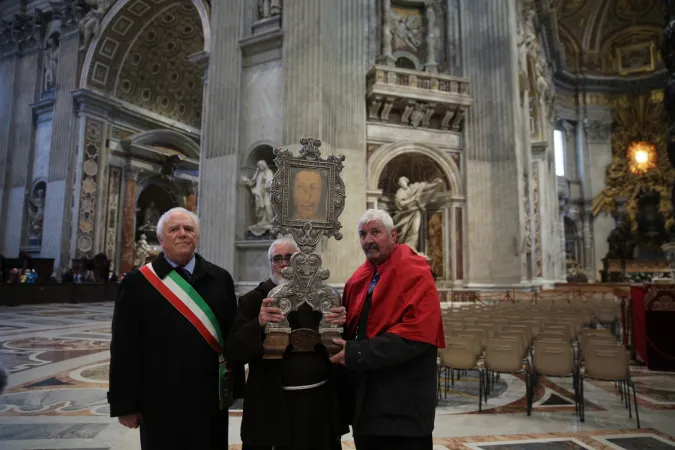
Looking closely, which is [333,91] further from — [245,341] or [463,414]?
[245,341]

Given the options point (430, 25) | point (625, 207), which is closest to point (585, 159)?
point (625, 207)

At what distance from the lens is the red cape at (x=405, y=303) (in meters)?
1.82

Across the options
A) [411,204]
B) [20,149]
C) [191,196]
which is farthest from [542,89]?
[20,149]

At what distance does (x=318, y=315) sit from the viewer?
200 cm

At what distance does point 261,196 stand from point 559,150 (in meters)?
25.7

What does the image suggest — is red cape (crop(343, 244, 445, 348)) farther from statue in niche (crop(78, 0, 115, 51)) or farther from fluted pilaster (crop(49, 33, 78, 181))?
statue in niche (crop(78, 0, 115, 51))

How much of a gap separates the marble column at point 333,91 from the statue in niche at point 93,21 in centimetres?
1064

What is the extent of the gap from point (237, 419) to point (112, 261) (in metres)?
18.0

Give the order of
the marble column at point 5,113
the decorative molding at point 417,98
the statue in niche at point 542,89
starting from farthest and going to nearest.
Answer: the statue in niche at point 542,89 → the marble column at point 5,113 → the decorative molding at point 417,98

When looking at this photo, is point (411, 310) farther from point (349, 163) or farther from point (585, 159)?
point (585, 159)

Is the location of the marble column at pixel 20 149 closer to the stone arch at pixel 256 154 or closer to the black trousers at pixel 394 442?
the stone arch at pixel 256 154

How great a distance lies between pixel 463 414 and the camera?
13.4 feet

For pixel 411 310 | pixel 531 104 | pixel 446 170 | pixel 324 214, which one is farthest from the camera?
pixel 531 104

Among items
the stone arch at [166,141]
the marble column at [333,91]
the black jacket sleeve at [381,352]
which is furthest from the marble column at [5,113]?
the black jacket sleeve at [381,352]
